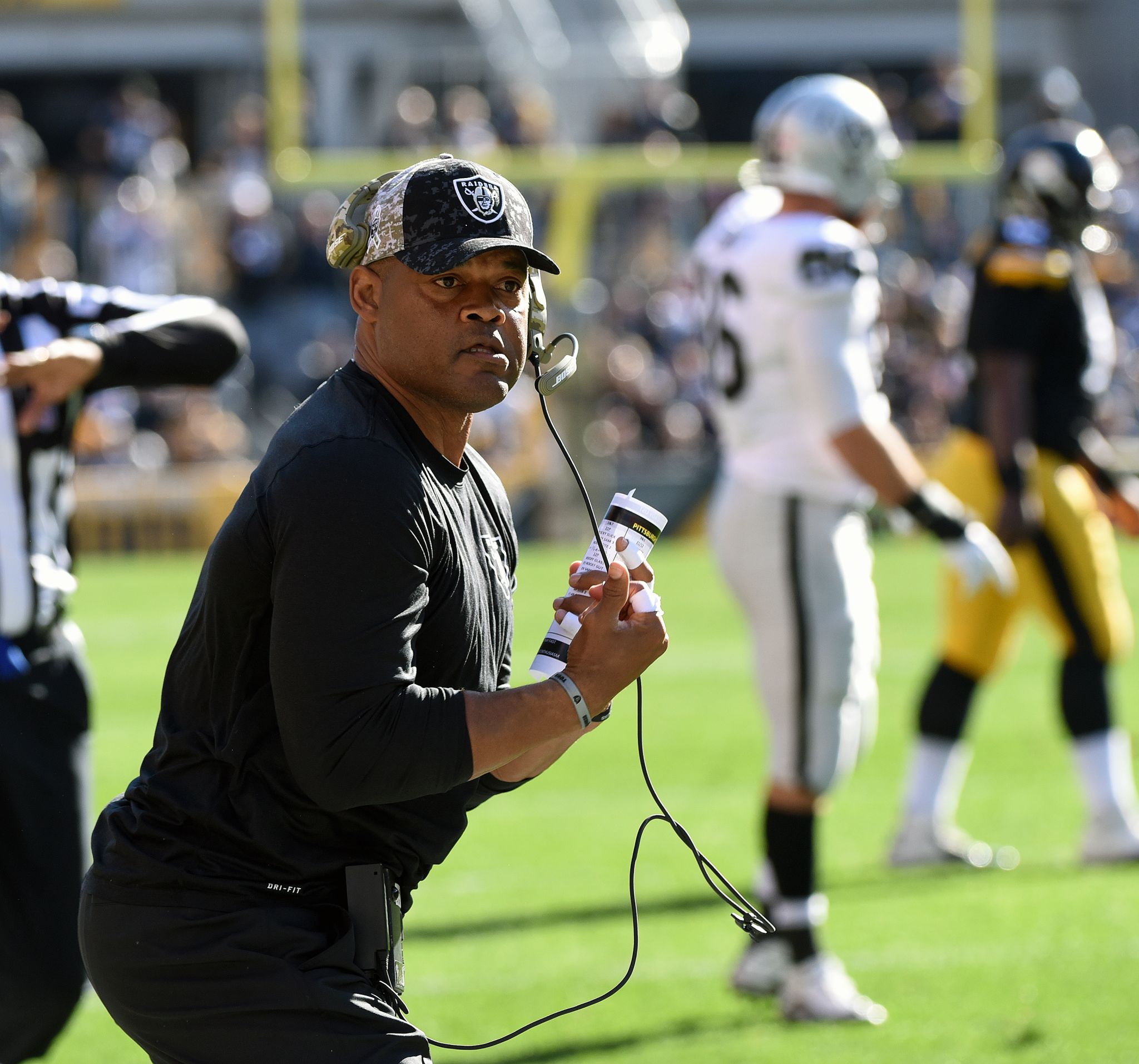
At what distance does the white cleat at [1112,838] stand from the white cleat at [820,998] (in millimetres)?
1926

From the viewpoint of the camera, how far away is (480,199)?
8.41 ft

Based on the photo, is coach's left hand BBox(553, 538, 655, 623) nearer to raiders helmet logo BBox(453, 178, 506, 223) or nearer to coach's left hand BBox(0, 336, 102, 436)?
raiders helmet logo BBox(453, 178, 506, 223)

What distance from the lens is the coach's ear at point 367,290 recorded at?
2633 millimetres

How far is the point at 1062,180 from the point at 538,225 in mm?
14664

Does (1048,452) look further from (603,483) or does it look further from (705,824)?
(603,483)

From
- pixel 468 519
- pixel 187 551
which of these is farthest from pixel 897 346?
pixel 468 519

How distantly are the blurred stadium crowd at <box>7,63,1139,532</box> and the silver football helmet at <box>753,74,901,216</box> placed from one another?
13456mm

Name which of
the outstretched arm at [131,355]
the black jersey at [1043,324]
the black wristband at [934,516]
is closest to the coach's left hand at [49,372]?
the outstretched arm at [131,355]

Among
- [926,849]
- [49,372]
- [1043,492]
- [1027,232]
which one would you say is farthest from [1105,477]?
[49,372]

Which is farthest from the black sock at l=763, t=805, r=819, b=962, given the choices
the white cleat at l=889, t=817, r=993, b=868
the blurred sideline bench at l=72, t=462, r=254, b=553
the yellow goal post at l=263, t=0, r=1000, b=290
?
the yellow goal post at l=263, t=0, r=1000, b=290

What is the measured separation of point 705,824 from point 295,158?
46.8ft

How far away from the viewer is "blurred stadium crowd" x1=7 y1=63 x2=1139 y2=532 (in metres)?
19.3

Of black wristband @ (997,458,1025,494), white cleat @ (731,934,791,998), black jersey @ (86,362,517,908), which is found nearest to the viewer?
black jersey @ (86,362,517,908)

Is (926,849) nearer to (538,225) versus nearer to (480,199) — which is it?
(480,199)
